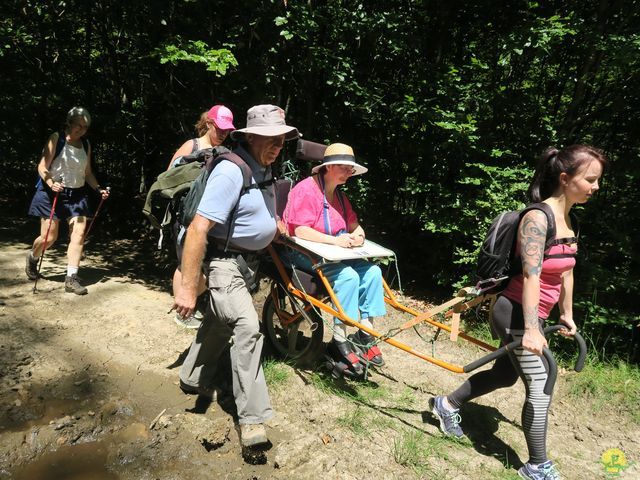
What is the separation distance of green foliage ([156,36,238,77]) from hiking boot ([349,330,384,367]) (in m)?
2.72

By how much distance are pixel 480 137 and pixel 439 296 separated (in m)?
2.18

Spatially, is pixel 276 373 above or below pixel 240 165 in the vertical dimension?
below

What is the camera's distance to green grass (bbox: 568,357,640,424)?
4.04 metres

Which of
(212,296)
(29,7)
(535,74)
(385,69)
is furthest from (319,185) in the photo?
(29,7)

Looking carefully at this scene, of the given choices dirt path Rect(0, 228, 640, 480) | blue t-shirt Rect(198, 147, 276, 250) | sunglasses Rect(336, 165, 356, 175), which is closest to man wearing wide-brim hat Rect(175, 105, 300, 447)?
blue t-shirt Rect(198, 147, 276, 250)

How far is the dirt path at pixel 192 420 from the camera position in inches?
109

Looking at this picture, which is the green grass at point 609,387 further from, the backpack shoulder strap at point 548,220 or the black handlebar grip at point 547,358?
the backpack shoulder strap at point 548,220

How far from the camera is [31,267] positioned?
5.14 metres

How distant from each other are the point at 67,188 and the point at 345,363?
3508mm

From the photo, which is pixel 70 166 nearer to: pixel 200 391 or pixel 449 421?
pixel 200 391

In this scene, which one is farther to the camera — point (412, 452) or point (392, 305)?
point (392, 305)

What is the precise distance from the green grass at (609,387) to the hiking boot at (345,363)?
2055 millimetres

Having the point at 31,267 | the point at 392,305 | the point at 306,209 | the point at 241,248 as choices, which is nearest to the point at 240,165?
the point at 241,248

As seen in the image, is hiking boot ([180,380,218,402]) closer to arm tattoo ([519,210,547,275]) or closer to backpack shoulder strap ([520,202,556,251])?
arm tattoo ([519,210,547,275])
